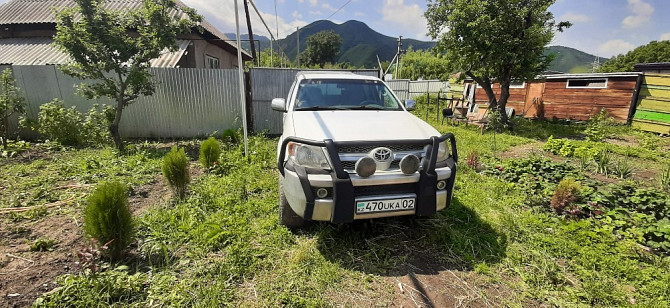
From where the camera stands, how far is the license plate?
92.0 inches

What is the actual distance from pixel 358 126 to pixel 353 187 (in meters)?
0.71

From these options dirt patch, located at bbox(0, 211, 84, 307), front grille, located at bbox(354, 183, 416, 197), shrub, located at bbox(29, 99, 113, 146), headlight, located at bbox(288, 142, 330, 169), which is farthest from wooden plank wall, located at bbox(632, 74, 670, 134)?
shrub, located at bbox(29, 99, 113, 146)

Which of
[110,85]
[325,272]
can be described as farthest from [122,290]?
[110,85]

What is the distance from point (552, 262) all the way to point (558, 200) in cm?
127

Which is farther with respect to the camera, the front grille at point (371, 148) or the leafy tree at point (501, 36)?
the leafy tree at point (501, 36)

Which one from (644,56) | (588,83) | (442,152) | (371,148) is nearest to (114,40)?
(371,148)

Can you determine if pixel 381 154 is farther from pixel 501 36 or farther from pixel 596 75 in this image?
pixel 596 75

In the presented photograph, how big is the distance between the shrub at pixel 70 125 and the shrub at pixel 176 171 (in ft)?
13.8

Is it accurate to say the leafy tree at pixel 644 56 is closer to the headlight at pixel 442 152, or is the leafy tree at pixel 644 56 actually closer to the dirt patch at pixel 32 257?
the headlight at pixel 442 152

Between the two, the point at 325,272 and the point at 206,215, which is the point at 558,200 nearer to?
the point at 325,272

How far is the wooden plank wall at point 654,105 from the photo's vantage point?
29.7 feet

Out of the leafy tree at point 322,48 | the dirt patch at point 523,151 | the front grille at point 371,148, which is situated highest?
the leafy tree at point 322,48

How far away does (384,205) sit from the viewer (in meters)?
2.37

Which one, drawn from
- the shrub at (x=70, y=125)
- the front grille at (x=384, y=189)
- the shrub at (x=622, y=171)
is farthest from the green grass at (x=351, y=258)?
the shrub at (x=70, y=125)
